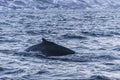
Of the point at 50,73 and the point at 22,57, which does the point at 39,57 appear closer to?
the point at 22,57

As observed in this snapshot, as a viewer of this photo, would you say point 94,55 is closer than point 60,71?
No

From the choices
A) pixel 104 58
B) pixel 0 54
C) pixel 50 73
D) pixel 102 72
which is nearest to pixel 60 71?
pixel 50 73

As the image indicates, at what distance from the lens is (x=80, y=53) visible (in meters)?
25.6

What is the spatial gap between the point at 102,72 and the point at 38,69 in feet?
10.9

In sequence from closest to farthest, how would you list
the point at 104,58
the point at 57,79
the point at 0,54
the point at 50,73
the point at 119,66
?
the point at 57,79, the point at 50,73, the point at 119,66, the point at 104,58, the point at 0,54

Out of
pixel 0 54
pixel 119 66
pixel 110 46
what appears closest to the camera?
pixel 119 66

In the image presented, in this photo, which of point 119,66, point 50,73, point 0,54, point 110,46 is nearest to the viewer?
point 50,73

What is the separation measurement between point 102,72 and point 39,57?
5670 mm

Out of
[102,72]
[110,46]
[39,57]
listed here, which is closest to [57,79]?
[102,72]

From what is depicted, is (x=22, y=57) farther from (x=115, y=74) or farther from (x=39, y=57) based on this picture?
(x=115, y=74)

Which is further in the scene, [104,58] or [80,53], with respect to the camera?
[80,53]

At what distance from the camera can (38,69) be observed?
65.0ft

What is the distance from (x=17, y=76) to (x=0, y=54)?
23.5 feet

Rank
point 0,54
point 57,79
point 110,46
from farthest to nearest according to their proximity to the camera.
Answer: point 110,46
point 0,54
point 57,79
